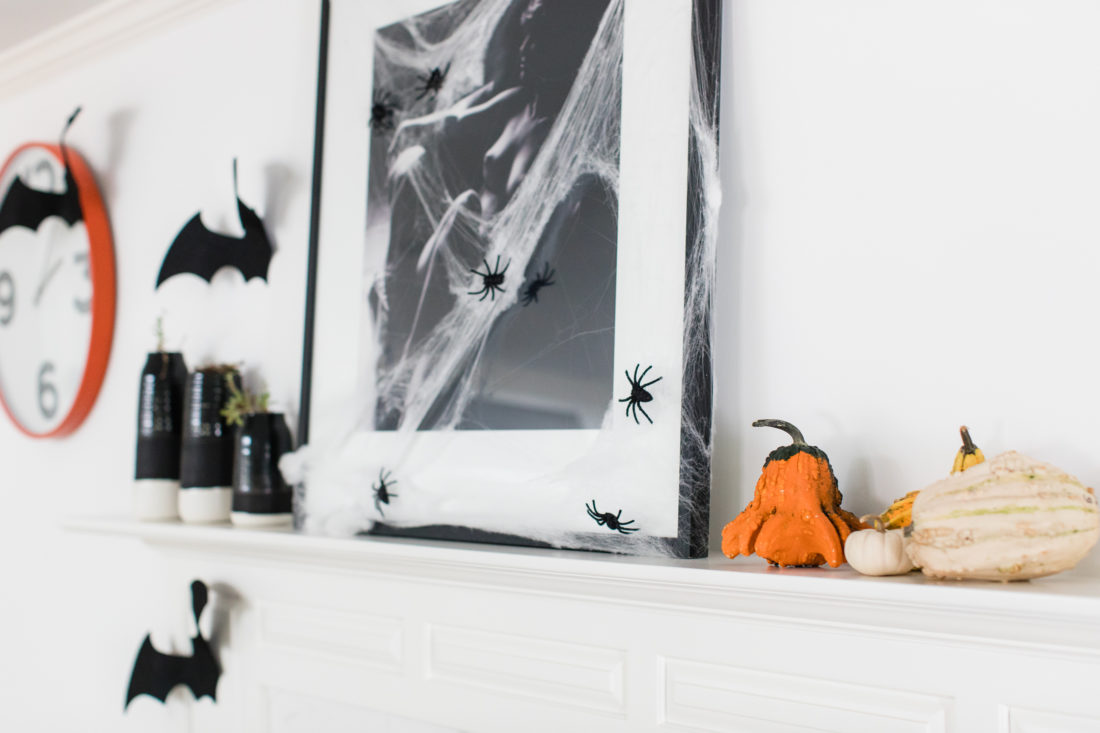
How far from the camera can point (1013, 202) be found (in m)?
0.93

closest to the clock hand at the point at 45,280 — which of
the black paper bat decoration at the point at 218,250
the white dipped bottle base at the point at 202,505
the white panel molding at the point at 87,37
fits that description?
the white panel molding at the point at 87,37

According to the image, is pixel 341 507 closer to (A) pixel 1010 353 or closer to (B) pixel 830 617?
(B) pixel 830 617

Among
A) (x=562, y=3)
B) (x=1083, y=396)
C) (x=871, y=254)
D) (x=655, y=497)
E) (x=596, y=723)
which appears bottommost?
(x=596, y=723)

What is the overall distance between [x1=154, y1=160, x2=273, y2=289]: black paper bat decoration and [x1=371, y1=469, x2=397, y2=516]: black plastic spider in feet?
1.66

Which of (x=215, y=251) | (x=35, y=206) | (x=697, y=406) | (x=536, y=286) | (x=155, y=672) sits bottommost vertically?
(x=155, y=672)

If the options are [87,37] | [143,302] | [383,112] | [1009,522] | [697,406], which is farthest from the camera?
[87,37]

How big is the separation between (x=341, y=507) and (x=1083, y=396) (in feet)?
3.26

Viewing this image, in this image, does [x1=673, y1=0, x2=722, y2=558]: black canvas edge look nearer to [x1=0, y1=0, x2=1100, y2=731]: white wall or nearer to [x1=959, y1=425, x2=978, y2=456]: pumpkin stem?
[x1=0, y1=0, x2=1100, y2=731]: white wall

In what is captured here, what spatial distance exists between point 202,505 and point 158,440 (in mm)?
167

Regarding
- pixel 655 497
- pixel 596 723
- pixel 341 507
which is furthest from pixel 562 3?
pixel 596 723

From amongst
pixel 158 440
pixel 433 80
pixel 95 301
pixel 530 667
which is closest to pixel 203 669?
pixel 158 440

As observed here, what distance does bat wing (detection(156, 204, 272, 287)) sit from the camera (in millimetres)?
1578

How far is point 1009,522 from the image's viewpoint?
2.47 feet

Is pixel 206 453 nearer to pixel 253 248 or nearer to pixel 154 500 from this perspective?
pixel 154 500
